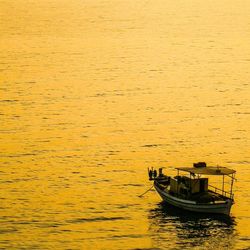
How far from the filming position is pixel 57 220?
3290 inches

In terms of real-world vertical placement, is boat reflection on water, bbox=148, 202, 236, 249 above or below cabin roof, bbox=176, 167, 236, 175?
below

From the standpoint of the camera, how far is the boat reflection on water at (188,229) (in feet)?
254

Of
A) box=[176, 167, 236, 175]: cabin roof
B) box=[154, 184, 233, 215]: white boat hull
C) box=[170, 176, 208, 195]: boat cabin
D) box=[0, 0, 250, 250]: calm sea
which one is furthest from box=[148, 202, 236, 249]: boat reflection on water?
box=[176, 167, 236, 175]: cabin roof

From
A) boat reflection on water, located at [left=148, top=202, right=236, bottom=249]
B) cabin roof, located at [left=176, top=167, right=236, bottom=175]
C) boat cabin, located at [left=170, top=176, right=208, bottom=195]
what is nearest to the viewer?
boat reflection on water, located at [left=148, top=202, right=236, bottom=249]

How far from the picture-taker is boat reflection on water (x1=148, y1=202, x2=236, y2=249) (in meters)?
77.4

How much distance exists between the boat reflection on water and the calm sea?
5.3 inches

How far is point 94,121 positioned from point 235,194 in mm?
42180

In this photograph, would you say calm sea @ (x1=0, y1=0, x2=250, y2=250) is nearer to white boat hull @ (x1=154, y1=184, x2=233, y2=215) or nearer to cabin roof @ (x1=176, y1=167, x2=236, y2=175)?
white boat hull @ (x1=154, y1=184, x2=233, y2=215)

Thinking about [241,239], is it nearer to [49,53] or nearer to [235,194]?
[235,194]

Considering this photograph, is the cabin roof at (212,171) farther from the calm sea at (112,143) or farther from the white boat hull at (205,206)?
the calm sea at (112,143)

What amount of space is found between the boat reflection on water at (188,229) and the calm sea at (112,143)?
0.13 metres

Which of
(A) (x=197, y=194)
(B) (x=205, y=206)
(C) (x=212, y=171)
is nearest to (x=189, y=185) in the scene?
(A) (x=197, y=194)

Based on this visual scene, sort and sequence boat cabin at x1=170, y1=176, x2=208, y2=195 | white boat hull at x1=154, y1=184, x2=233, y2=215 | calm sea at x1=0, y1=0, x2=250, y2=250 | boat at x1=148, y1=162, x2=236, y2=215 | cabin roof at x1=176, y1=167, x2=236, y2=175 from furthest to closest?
boat cabin at x1=170, y1=176, x2=208, y2=195, cabin roof at x1=176, y1=167, x2=236, y2=175, boat at x1=148, y1=162, x2=236, y2=215, white boat hull at x1=154, y1=184, x2=233, y2=215, calm sea at x1=0, y1=0, x2=250, y2=250

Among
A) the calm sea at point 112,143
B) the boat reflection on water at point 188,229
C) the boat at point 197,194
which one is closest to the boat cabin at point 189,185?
the boat at point 197,194
